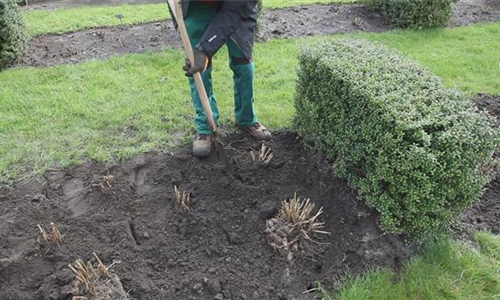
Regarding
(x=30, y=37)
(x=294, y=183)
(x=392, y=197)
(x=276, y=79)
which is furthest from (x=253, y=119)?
(x=30, y=37)

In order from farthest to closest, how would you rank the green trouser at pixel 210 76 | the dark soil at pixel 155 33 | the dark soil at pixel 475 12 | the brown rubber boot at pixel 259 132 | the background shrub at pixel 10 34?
the dark soil at pixel 475 12
the dark soil at pixel 155 33
the background shrub at pixel 10 34
the brown rubber boot at pixel 259 132
the green trouser at pixel 210 76

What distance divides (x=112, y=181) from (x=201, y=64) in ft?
4.44

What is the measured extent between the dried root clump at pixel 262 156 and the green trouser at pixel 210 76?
19.6 inches

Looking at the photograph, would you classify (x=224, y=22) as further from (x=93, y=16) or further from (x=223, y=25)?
(x=93, y=16)

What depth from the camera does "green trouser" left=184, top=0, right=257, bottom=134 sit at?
12.7 ft

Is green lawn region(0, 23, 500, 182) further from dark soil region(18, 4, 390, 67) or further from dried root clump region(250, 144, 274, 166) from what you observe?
dried root clump region(250, 144, 274, 166)

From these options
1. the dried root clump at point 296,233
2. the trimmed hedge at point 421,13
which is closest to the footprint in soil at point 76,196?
the dried root clump at point 296,233

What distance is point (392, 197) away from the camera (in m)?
3.03

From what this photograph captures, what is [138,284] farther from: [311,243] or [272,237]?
[311,243]

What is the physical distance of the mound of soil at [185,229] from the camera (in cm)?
302

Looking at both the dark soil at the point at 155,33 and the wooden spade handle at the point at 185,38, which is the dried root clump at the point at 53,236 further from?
the dark soil at the point at 155,33

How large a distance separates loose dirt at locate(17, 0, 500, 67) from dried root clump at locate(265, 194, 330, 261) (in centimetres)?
443

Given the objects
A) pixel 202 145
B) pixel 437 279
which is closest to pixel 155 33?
pixel 202 145

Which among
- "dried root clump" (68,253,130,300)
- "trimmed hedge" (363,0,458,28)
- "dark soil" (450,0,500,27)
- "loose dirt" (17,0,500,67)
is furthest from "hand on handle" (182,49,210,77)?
"dark soil" (450,0,500,27)
